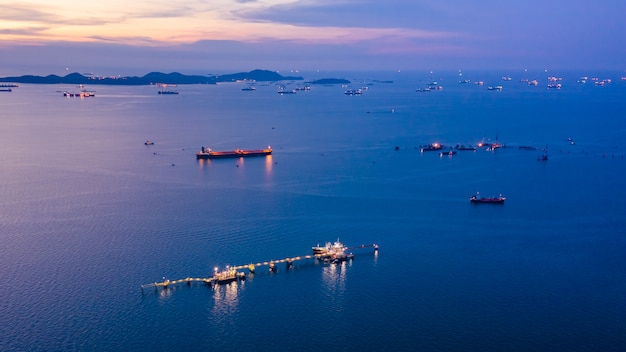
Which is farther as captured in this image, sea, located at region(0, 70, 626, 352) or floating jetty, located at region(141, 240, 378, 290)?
floating jetty, located at region(141, 240, 378, 290)

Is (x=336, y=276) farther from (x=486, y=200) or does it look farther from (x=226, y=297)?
(x=486, y=200)

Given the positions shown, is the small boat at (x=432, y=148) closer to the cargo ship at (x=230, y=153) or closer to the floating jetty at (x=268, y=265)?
the cargo ship at (x=230, y=153)

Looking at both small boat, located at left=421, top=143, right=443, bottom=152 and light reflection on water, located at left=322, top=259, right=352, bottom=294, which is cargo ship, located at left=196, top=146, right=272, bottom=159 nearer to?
small boat, located at left=421, top=143, right=443, bottom=152

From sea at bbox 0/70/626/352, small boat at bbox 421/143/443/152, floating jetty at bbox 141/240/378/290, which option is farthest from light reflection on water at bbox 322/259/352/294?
small boat at bbox 421/143/443/152

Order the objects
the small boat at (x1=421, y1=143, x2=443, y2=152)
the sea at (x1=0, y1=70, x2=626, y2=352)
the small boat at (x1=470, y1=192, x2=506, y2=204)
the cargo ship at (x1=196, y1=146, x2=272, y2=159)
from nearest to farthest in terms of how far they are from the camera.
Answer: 1. the sea at (x1=0, y1=70, x2=626, y2=352)
2. the small boat at (x1=470, y1=192, x2=506, y2=204)
3. the cargo ship at (x1=196, y1=146, x2=272, y2=159)
4. the small boat at (x1=421, y1=143, x2=443, y2=152)

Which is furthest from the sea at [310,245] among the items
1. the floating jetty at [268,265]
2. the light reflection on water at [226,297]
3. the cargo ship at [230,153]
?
the cargo ship at [230,153]

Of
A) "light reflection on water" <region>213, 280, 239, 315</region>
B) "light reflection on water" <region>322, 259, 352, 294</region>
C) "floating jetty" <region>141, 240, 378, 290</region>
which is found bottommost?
"light reflection on water" <region>213, 280, 239, 315</region>

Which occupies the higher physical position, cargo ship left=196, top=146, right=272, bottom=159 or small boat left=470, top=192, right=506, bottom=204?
cargo ship left=196, top=146, right=272, bottom=159

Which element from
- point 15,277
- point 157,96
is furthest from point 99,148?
point 157,96
